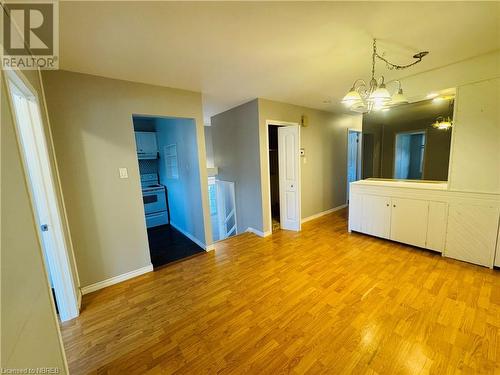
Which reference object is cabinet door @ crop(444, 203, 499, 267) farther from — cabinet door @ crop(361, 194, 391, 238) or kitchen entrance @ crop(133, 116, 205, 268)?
kitchen entrance @ crop(133, 116, 205, 268)

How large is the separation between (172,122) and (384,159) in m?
4.07

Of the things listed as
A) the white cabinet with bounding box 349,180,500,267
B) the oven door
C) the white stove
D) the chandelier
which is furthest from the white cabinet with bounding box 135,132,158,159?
the white cabinet with bounding box 349,180,500,267

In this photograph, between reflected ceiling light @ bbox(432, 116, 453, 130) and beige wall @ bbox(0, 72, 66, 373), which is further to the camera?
reflected ceiling light @ bbox(432, 116, 453, 130)

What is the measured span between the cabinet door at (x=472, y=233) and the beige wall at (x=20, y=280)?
3.95 metres

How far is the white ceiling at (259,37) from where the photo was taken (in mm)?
1348

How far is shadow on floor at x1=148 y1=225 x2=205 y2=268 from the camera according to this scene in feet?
10.1

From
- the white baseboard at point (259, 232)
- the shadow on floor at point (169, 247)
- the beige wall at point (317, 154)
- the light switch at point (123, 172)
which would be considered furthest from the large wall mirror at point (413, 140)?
the light switch at point (123, 172)

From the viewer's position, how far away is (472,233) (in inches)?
95.8

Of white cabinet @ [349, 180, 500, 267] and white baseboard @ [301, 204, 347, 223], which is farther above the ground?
white cabinet @ [349, 180, 500, 267]

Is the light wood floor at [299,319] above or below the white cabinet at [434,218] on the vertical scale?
below

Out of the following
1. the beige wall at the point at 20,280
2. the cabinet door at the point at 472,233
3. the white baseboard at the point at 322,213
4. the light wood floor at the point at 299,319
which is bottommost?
the light wood floor at the point at 299,319

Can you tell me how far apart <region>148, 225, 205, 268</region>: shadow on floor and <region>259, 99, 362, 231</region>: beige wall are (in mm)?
1398

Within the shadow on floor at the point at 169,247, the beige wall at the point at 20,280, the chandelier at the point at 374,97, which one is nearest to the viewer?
the beige wall at the point at 20,280

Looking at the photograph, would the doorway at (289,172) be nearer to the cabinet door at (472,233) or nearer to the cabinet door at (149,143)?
the cabinet door at (472,233)
